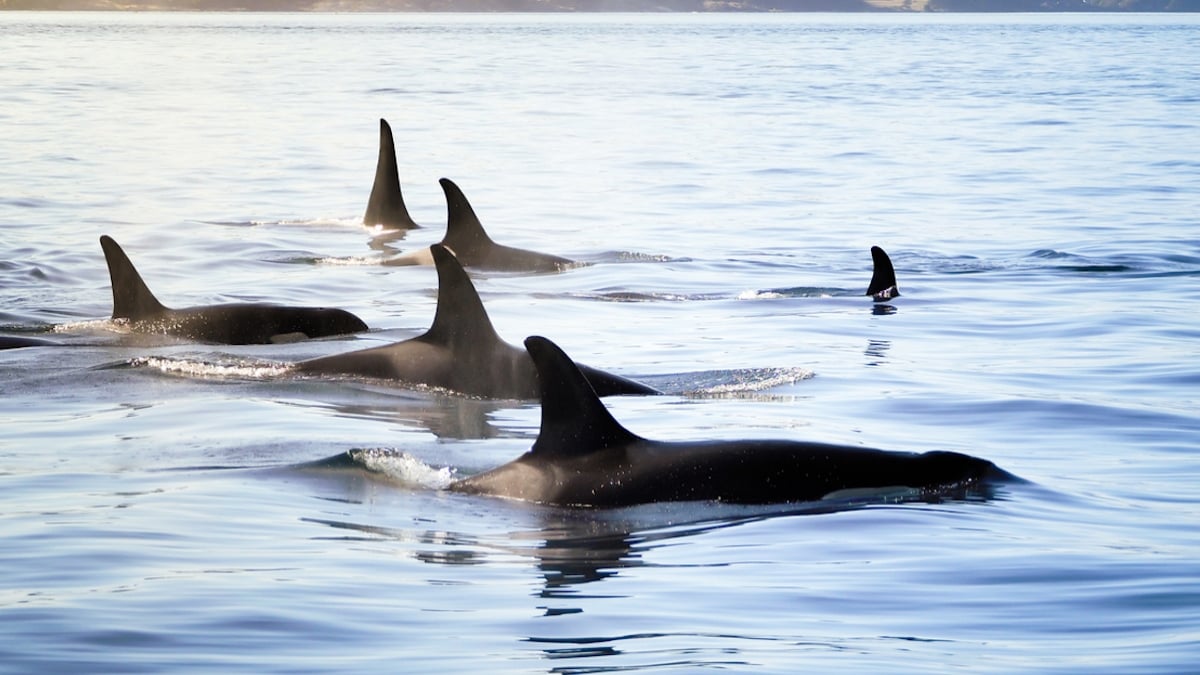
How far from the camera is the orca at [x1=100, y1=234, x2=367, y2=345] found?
1398 centimetres

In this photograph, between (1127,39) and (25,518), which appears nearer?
(25,518)

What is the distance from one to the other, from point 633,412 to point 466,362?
3.81ft

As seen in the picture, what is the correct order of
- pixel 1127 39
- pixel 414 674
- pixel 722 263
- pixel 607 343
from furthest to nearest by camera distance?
pixel 1127 39 → pixel 722 263 → pixel 607 343 → pixel 414 674

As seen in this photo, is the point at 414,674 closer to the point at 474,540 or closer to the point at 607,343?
the point at 474,540

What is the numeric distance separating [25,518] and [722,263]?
13.5 meters

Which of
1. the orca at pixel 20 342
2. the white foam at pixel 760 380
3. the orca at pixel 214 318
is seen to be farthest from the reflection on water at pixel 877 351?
the orca at pixel 20 342

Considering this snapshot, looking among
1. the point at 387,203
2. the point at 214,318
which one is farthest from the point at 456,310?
the point at 387,203

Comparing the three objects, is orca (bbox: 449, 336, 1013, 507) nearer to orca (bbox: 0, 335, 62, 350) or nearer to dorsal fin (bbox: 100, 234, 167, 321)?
dorsal fin (bbox: 100, 234, 167, 321)

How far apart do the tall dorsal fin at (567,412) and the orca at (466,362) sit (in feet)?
9.93

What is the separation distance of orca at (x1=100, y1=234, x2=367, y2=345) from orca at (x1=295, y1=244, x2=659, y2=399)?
7.14ft

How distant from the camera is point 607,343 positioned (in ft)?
48.9

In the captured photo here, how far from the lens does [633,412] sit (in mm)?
11273

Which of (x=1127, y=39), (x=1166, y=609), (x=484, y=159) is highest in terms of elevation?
(x=1127, y=39)

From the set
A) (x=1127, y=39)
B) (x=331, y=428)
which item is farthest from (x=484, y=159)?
(x=1127, y=39)
